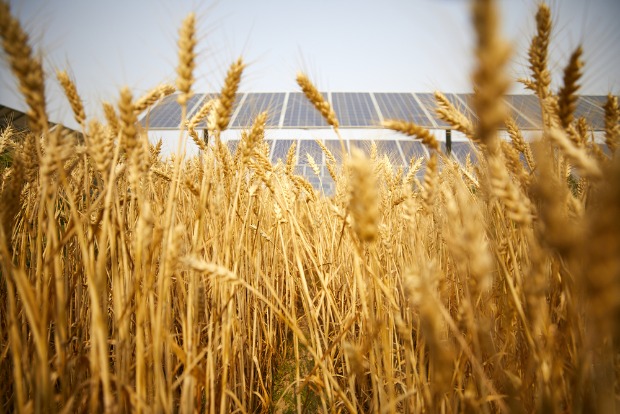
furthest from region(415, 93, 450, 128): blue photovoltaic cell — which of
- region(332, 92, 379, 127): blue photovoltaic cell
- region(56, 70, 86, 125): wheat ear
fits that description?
region(332, 92, 379, 127): blue photovoltaic cell

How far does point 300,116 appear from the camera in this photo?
6.99 meters

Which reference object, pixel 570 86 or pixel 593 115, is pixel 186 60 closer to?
pixel 570 86

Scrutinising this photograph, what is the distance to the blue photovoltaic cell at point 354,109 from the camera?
21.8 ft

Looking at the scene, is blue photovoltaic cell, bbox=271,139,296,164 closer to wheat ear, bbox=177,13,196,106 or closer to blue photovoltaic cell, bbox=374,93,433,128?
blue photovoltaic cell, bbox=374,93,433,128

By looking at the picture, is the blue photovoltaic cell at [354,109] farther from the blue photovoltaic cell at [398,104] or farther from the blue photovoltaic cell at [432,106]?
the blue photovoltaic cell at [432,106]

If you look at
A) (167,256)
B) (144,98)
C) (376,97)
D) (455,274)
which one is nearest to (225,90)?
(144,98)

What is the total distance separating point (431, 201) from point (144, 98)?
→ 845mm

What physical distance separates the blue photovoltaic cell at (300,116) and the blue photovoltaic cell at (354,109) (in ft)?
1.68

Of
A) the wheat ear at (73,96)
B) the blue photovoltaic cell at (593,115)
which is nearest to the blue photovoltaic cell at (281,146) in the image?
the blue photovoltaic cell at (593,115)

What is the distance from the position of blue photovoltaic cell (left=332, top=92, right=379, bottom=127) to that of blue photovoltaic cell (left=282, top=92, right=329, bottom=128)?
51 cm

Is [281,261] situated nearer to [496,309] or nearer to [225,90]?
[496,309]

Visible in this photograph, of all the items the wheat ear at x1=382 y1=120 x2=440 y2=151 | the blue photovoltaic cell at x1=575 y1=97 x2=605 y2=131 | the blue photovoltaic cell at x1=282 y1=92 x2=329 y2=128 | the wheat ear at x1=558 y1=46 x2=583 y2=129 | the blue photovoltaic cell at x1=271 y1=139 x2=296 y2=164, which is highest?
the blue photovoltaic cell at x1=282 y1=92 x2=329 y2=128

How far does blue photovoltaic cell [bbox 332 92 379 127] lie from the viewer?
666 centimetres

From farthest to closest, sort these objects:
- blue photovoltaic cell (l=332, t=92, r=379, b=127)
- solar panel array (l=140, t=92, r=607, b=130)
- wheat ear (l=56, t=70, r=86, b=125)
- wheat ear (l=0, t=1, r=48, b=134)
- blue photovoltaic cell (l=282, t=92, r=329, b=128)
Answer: blue photovoltaic cell (l=332, t=92, r=379, b=127) → blue photovoltaic cell (l=282, t=92, r=329, b=128) → solar panel array (l=140, t=92, r=607, b=130) → wheat ear (l=56, t=70, r=86, b=125) → wheat ear (l=0, t=1, r=48, b=134)
